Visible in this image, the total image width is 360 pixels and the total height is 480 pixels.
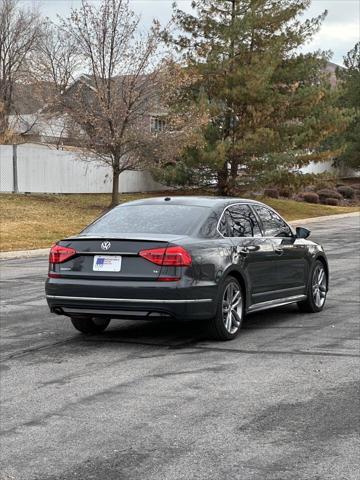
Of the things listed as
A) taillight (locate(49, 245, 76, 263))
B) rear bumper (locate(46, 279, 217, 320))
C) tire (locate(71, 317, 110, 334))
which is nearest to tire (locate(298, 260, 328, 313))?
rear bumper (locate(46, 279, 217, 320))

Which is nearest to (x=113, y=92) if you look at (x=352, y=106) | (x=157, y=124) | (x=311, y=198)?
(x=157, y=124)

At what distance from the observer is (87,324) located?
901cm

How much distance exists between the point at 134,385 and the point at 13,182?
29703mm

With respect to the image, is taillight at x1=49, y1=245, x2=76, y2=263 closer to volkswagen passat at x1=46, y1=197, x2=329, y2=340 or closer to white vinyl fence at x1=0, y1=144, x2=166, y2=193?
volkswagen passat at x1=46, y1=197, x2=329, y2=340

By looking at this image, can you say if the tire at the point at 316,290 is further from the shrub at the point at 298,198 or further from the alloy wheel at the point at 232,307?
the shrub at the point at 298,198

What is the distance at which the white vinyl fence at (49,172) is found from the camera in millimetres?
35000

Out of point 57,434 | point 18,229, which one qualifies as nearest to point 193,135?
point 18,229

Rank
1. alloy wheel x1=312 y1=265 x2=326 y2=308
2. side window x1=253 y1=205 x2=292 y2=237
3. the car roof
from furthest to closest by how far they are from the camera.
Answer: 1. alloy wheel x1=312 y1=265 x2=326 y2=308
2. side window x1=253 y1=205 x2=292 y2=237
3. the car roof

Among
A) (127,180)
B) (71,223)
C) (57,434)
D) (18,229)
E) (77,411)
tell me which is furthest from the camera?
(127,180)

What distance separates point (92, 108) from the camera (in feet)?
105

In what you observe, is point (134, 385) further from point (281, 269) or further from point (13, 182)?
point (13, 182)

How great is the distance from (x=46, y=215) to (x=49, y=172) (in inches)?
299

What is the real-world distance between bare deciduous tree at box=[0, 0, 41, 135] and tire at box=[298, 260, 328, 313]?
140 feet

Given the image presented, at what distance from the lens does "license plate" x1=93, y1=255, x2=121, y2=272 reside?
815 centimetres
